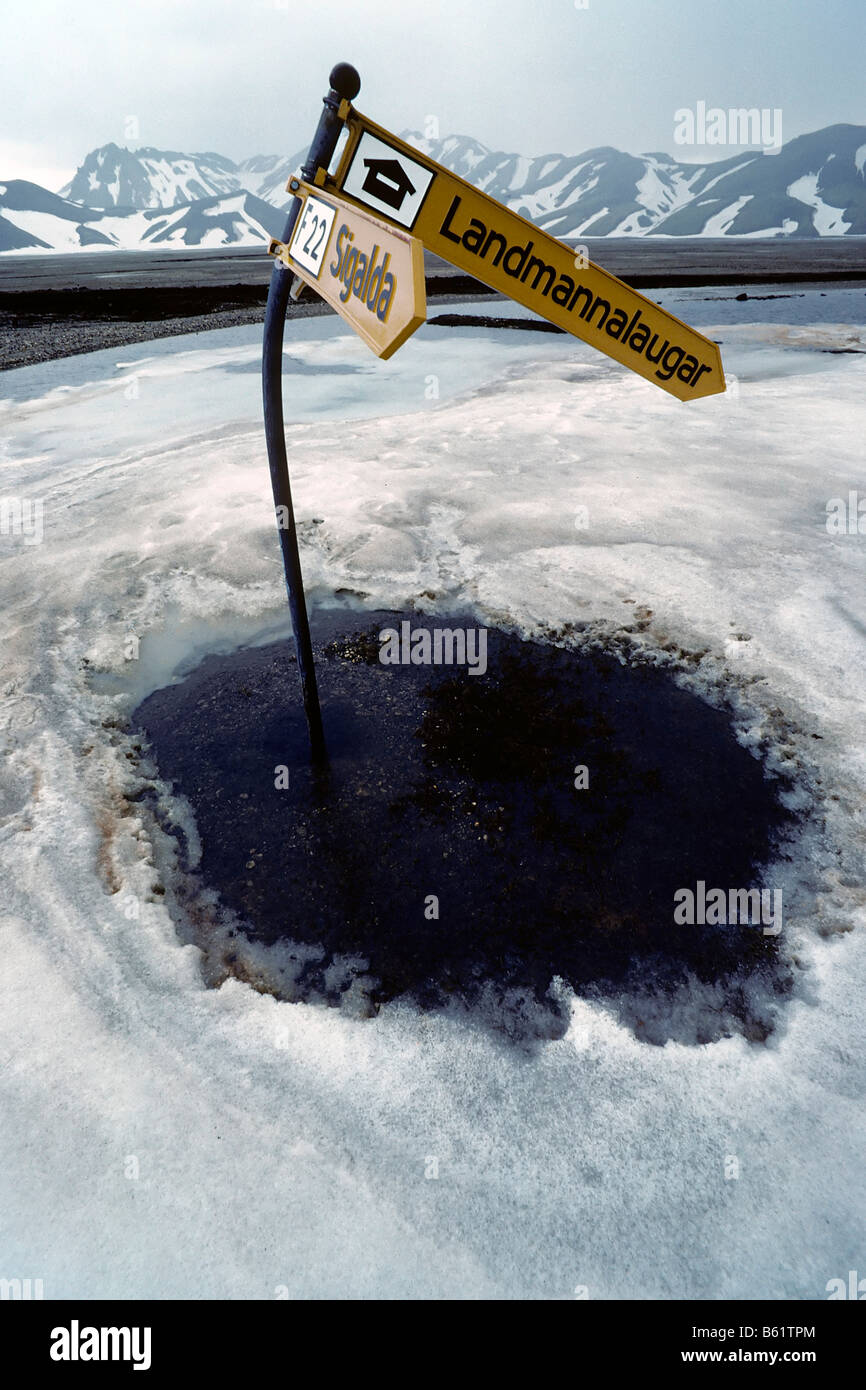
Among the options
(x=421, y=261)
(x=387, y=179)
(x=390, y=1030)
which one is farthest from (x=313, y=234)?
(x=390, y=1030)

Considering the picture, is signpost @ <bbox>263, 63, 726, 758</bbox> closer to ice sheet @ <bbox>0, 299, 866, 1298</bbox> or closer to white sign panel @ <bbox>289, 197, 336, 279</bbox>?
white sign panel @ <bbox>289, 197, 336, 279</bbox>

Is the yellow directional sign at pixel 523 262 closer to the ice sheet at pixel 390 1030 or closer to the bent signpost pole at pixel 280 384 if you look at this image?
the bent signpost pole at pixel 280 384

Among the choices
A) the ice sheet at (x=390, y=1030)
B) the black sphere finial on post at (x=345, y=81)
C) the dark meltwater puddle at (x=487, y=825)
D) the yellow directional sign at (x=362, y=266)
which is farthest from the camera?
the dark meltwater puddle at (x=487, y=825)

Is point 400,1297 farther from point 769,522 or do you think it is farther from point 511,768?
point 769,522

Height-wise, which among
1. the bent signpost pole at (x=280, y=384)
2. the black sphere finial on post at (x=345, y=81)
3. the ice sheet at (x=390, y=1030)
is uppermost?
the black sphere finial on post at (x=345, y=81)

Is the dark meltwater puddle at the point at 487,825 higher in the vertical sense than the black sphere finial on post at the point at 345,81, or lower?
lower

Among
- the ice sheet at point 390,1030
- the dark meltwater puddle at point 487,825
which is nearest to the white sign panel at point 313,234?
the dark meltwater puddle at point 487,825

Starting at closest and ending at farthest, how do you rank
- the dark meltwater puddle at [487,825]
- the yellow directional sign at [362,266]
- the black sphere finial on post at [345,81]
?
the yellow directional sign at [362,266] → the black sphere finial on post at [345,81] → the dark meltwater puddle at [487,825]

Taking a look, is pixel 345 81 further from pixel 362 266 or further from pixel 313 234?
pixel 362 266
